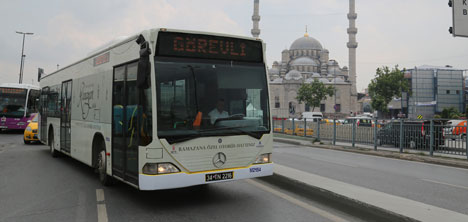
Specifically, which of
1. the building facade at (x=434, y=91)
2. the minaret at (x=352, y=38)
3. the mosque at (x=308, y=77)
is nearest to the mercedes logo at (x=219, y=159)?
the building facade at (x=434, y=91)

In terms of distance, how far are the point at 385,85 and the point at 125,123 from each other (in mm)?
51070

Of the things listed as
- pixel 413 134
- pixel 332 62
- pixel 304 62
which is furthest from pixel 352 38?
pixel 413 134

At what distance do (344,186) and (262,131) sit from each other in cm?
188

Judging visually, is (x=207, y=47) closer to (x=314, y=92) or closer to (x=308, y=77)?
(x=314, y=92)

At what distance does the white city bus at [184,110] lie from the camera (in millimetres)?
5262

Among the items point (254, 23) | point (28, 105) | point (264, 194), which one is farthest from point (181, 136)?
point (254, 23)

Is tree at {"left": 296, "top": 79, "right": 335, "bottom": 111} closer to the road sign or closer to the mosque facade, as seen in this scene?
the mosque facade

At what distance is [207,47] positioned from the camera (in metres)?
5.79

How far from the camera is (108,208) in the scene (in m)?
5.65

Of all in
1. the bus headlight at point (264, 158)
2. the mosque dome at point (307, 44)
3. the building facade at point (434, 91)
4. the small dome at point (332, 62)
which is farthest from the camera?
the small dome at point (332, 62)

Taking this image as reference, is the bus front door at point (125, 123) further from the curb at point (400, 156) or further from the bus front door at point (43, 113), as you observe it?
the curb at point (400, 156)

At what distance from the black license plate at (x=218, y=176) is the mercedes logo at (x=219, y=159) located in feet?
0.45

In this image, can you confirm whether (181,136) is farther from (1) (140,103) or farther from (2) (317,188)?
(2) (317,188)

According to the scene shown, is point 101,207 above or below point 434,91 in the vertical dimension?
below
